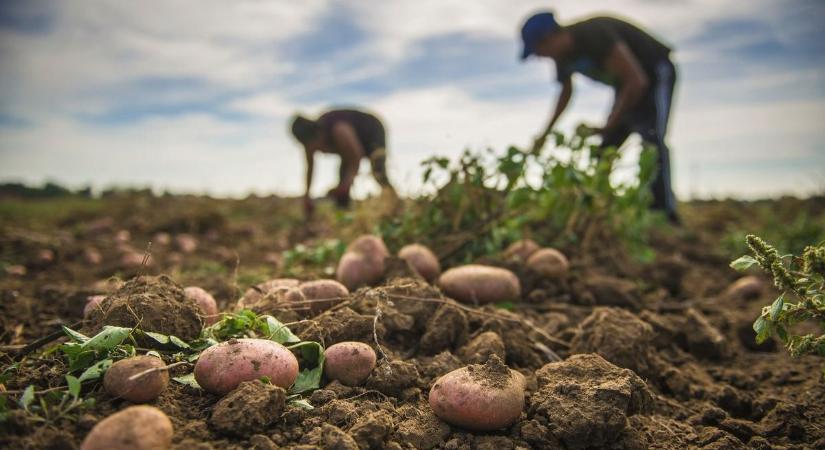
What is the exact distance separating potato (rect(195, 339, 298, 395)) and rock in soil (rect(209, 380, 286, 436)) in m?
0.06

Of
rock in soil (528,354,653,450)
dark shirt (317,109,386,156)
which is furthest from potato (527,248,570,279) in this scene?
dark shirt (317,109,386,156)

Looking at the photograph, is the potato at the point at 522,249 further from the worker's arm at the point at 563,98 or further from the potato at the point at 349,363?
the worker's arm at the point at 563,98

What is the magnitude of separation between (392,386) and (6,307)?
90.7 inches

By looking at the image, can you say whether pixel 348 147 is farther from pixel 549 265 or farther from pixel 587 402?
pixel 587 402

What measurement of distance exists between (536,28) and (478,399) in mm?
4726

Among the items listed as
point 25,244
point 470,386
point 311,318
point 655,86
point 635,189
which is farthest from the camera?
point 655,86

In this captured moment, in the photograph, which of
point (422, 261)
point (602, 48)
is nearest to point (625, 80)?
point (602, 48)

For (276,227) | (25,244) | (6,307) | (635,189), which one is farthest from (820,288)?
(276,227)

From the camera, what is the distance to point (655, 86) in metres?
5.75

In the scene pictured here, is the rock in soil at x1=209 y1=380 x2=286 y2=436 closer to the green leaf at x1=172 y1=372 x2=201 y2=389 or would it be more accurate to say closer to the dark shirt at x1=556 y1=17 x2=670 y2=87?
the green leaf at x1=172 y1=372 x2=201 y2=389

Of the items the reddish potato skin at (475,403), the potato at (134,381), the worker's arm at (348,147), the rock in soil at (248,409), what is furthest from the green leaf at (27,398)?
the worker's arm at (348,147)

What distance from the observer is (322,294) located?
2246 millimetres

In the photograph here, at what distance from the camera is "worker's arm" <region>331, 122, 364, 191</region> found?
7.24m

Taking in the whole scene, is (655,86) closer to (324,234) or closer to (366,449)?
(324,234)
